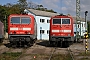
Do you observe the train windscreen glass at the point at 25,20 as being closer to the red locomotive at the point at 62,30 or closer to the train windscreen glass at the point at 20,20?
the train windscreen glass at the point at 20,20

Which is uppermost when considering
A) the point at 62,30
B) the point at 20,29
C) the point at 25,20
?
the point at 25,20

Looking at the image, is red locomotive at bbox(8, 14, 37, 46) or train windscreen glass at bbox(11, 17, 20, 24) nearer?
red locomotive at bbox(8, 14, 37, 46)

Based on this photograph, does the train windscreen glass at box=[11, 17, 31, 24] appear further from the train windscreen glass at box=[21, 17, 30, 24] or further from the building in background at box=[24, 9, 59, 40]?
the building in background at box=[24, 9, 59, 40]

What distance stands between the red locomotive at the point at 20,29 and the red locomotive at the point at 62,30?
7.37 feet

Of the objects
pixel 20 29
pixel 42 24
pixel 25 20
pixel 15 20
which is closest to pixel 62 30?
pixel 25 20

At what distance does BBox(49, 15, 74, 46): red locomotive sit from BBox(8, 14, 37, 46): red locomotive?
7.37ft

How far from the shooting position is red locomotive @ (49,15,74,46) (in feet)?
72.6

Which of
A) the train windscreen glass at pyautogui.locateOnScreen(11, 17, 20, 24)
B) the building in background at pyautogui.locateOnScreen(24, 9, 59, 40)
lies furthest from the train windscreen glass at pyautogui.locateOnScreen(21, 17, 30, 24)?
the building in background at pyautogui.locateOnScreen(24, 9, 59, 40)

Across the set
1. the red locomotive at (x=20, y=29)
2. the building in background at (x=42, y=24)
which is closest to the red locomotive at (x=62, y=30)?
the red locomotive at (x=20, y=29)

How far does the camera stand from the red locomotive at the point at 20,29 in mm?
21281

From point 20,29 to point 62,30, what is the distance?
13.3 ft

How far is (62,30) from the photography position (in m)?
22.3

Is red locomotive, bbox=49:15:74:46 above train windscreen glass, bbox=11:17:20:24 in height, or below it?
below

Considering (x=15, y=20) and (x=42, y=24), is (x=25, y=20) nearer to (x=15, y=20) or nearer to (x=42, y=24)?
(x=15, y=20)
